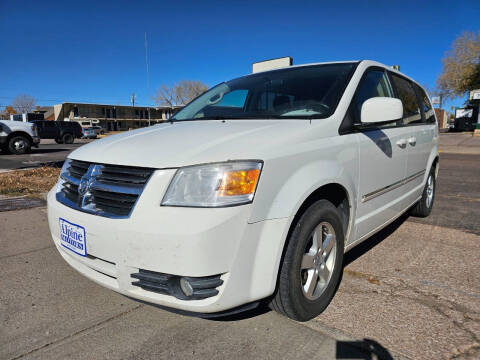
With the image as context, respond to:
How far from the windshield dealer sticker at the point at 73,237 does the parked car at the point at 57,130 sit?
90.5 ft

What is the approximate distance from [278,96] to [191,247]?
1.62 meters

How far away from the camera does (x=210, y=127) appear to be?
2.27 m

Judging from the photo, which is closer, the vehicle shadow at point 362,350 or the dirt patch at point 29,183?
the vehicle shadow at point 362,350

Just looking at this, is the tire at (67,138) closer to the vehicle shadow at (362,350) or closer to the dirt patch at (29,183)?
the dirt patch at (29,183)

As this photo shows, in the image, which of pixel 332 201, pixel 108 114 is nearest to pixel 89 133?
pixel 108 114

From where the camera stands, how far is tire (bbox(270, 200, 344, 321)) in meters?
1.85

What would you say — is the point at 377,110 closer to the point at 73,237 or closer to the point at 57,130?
the point at 73,237

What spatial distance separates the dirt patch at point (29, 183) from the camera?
596 centimetres

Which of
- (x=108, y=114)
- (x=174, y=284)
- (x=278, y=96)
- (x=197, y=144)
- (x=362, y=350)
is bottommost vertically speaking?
(x=362, y=350)

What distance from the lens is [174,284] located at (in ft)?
5.52

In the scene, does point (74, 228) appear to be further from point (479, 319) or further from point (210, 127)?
point (479, 319)

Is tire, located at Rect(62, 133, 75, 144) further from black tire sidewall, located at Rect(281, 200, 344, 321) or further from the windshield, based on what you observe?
black tire sidewall, located at Rect(281, 200, 344, 321)

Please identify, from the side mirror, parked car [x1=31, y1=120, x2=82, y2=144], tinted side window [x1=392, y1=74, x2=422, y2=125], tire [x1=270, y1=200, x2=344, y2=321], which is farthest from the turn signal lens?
parked car [x1=31, y1=120, x2=82, y2=144]

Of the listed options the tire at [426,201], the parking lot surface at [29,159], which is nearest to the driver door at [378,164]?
the tire at [426,201]
